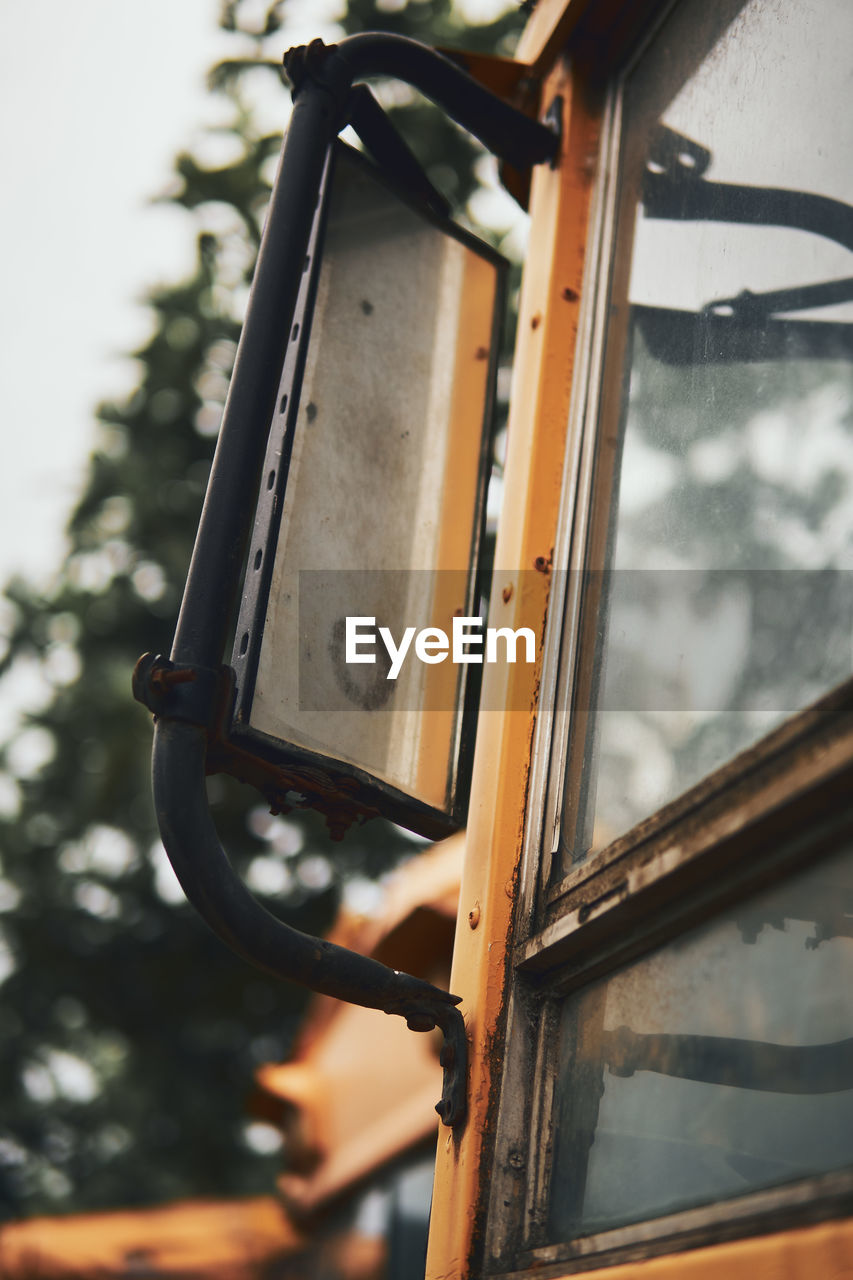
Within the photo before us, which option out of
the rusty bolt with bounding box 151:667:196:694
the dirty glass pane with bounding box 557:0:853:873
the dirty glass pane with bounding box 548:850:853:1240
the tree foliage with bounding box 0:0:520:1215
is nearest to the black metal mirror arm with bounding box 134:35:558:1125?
the rusty bolt with bounding box 151:667:196:694

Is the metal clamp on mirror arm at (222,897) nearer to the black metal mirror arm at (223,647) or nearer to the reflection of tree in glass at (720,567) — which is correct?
the black metal mirror arm at (223,647)

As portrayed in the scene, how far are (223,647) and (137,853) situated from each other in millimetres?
6429

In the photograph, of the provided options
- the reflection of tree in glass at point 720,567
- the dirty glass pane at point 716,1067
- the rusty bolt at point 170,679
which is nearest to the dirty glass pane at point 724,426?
the reflection of tree in glass at point 720,567

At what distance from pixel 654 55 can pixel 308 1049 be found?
3175 mm

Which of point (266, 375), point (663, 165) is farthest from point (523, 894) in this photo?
point (663, 165)

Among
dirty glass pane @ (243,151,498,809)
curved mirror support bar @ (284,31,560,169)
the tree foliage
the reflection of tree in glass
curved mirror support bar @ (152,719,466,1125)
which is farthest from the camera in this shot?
the tree foliage

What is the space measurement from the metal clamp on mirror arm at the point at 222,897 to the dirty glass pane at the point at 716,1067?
0.49 ft

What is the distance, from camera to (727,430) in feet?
3.87

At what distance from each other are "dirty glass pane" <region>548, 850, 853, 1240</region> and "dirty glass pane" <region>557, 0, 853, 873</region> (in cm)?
16

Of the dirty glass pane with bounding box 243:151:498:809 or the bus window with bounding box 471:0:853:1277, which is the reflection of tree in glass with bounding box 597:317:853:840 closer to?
the bus window with bounding box 471:0:853:1277

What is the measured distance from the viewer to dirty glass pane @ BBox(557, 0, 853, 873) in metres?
1.00

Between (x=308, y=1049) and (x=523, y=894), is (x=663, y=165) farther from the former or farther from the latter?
(x=308, y=1049)

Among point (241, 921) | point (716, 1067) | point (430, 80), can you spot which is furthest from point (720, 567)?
point (430, 80)

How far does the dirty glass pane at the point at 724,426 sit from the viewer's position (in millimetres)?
1005
